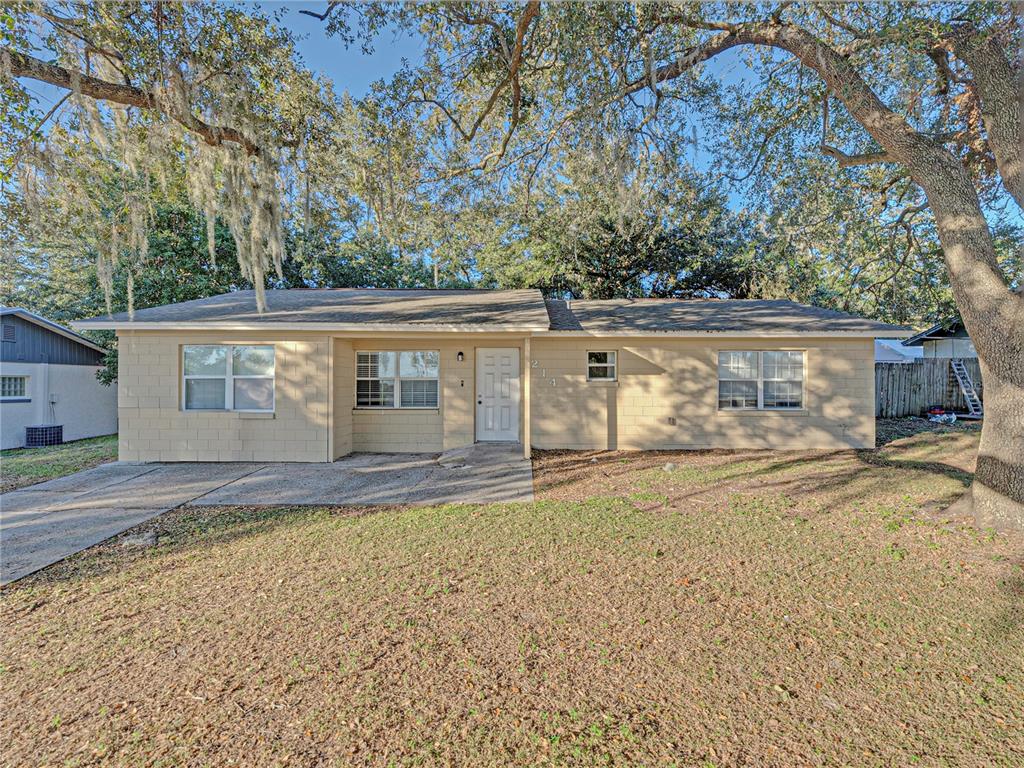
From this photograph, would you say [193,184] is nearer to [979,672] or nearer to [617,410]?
[617,410]

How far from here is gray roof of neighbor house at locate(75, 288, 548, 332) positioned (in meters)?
8.33

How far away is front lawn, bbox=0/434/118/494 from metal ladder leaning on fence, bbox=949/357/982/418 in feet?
70.8

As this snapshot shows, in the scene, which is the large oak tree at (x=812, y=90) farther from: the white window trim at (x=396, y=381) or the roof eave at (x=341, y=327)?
the white window trim at (x=396, y=381)

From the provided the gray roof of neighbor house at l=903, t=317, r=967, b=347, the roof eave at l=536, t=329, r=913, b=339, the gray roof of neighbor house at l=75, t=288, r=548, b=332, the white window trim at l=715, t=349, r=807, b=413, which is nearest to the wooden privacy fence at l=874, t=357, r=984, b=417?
the gray roof of neighbor house at l=903, t=317, r=967, b=347

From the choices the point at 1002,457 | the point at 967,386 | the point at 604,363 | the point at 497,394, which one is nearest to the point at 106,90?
the point at 497,394

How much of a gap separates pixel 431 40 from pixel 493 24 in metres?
0.93

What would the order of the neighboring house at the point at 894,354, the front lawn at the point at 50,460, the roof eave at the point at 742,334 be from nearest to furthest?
the front lawn at the point at 50,460
the roof eave at the point at 742,334
the neighboring house at the point at 894,354

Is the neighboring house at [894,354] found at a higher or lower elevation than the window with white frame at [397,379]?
higher

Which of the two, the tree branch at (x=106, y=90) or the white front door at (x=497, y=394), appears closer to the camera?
the tree branch at (x=106, y=90)

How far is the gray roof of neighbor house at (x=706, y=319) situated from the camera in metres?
9.33

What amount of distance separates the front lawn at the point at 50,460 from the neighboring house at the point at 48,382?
847 mm

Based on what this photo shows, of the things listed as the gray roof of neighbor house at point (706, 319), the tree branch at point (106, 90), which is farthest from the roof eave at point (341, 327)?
the tree branch at point (106, 90)

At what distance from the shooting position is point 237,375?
8711 millimetres

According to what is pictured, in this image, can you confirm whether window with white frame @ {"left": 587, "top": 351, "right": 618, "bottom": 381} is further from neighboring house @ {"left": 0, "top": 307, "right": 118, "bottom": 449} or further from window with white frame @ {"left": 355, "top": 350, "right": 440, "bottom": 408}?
neighboring house @ {"left": 0, "top": 307, "right": 118, "bottom": 449}
